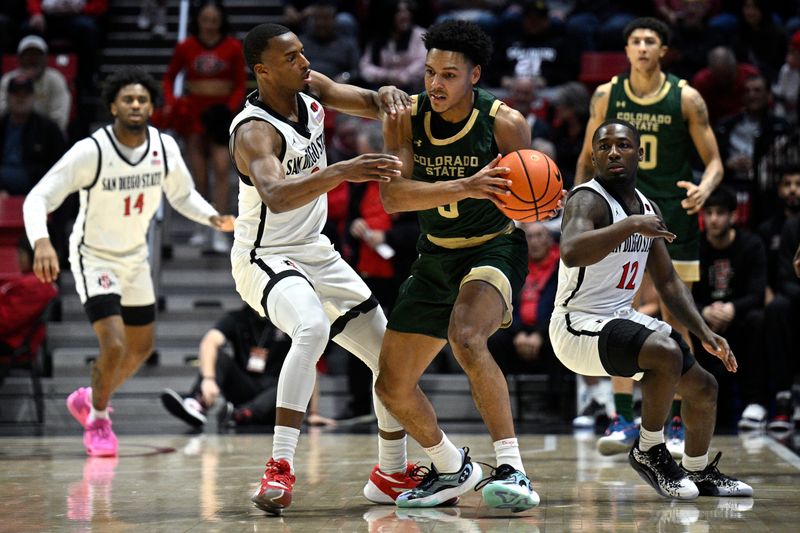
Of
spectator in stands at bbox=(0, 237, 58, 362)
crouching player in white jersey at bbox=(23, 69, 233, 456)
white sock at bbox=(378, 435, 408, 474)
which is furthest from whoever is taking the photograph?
spectator in stands at bbox=(0, 237, 58, 362)

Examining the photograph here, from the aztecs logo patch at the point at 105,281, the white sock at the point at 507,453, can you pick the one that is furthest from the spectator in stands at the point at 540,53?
the white sock at the point at 507,453

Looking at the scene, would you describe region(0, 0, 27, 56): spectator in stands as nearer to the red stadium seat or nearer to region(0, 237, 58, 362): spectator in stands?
region(0, 237, 58, 362): spectator in stands

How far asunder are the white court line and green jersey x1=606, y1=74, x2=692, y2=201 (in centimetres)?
167

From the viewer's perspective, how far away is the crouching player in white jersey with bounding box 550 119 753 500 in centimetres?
→ 534

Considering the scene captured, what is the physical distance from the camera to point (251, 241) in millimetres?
5598

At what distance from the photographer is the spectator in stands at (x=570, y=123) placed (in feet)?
35.0

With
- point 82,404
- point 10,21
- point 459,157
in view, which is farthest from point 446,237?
point 10,21

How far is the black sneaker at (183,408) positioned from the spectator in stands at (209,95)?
8.73ft

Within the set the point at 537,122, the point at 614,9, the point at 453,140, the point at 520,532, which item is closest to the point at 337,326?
the point at 453,140

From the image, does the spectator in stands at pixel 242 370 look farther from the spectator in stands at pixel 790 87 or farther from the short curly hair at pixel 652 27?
the spectator in stands at pixel 790 87

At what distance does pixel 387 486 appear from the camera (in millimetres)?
5523

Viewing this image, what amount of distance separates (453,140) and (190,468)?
2644 millimetres

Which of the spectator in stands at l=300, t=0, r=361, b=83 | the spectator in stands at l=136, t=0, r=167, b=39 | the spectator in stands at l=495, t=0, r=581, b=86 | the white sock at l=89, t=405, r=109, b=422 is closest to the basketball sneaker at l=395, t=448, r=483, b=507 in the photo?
the white sock at l=89, t=405, r=109, b=422

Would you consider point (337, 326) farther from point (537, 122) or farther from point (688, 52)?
point (688, 52)
